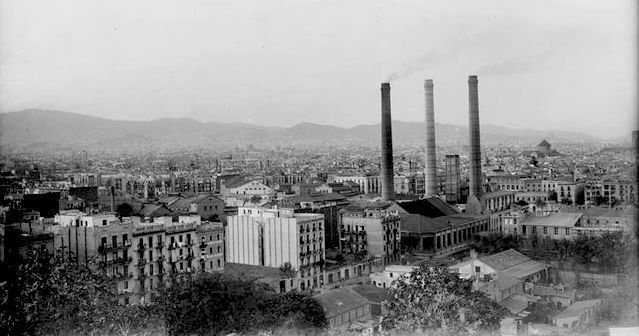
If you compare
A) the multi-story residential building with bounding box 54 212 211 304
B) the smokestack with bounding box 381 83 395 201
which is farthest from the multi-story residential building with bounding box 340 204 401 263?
the smokestack with bounding box 381 83 395 201

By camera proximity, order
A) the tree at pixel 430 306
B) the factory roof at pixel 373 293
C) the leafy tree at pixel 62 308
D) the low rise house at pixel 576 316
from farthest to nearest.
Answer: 1. the factory roof at pixel 373 293
2. the low rise house at pixel 576 316
3. the leafy tree at pixel 62 308
4. the tree at pixel 430 306

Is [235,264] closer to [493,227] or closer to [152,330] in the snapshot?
[152,330]

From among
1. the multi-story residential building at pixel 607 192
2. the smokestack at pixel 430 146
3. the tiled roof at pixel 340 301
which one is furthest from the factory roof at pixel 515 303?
the multi-story residential building at pixel 607 192

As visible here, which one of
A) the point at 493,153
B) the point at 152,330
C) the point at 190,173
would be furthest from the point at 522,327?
the point at 493,153

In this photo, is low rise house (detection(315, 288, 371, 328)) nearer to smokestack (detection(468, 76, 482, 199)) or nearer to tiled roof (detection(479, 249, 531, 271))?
tiled roof (detection(479, 249, 531, 271))

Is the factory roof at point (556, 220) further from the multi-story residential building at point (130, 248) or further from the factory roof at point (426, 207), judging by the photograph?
the multi-story residential building at point (130, 248)

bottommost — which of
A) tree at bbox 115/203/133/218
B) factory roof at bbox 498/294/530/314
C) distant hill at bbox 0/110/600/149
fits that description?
factory roof at bbox 498/294/530/314
